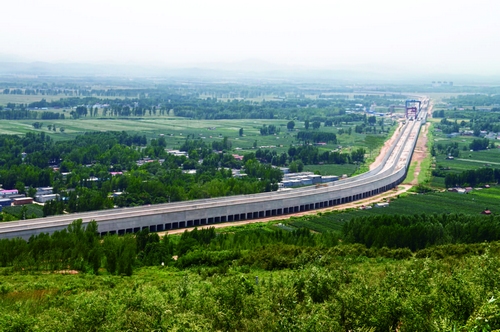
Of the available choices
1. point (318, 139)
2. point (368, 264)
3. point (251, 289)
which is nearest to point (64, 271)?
point (251, 289)

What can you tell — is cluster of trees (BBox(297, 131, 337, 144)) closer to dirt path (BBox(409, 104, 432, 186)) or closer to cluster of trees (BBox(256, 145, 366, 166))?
dirt path (BBox(409, 104, 432, 186))

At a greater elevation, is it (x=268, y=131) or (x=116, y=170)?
(x=268, y=131)

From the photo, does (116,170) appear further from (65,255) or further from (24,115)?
(24,115)

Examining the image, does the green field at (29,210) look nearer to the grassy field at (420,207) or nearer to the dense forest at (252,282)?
the dense forest at (252,282)

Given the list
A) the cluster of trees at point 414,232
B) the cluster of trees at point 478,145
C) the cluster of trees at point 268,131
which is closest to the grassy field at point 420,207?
the cluster of trees at point 414,232

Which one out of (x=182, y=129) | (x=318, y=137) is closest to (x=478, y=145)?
(x=318, y=137)

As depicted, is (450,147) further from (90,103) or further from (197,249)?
(90,103)

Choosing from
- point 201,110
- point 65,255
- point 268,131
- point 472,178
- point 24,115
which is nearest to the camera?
point 65,255
